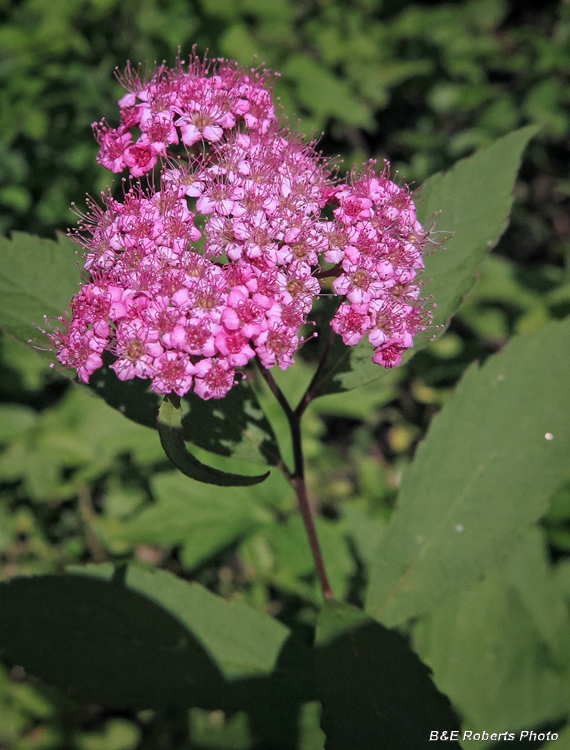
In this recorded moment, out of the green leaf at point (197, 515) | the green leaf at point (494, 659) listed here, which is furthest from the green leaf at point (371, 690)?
the green leaf at point (197, 515)

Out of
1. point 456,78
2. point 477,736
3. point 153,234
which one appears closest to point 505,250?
point 456,78

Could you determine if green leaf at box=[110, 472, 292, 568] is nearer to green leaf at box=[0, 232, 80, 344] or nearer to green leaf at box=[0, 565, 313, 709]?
green leaf at box=[0, 565, 313, 709]

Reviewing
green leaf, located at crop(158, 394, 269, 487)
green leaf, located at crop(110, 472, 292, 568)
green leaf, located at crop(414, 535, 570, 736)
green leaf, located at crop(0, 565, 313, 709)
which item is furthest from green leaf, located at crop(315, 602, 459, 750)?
green leaf, located at crop(110, 472, 292, 568)

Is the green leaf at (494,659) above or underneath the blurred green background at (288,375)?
underneath

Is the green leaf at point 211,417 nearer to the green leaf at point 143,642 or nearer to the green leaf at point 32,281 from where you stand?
the green leaf at point 32,281

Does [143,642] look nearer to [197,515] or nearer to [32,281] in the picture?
[32,281]

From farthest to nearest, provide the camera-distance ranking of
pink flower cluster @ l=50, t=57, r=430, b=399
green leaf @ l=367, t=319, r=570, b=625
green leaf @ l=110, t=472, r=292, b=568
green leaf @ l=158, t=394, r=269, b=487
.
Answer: green leaf @ l=110, t=472, r=292, b=568, green leaf @ l=367, t=319, r=570, b=625, pink flower cluster @ l=50, t=57, r=430, b=399, green leaf @ l=158, t=394, r=269, b=487

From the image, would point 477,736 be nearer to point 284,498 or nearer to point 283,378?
point 284,498
